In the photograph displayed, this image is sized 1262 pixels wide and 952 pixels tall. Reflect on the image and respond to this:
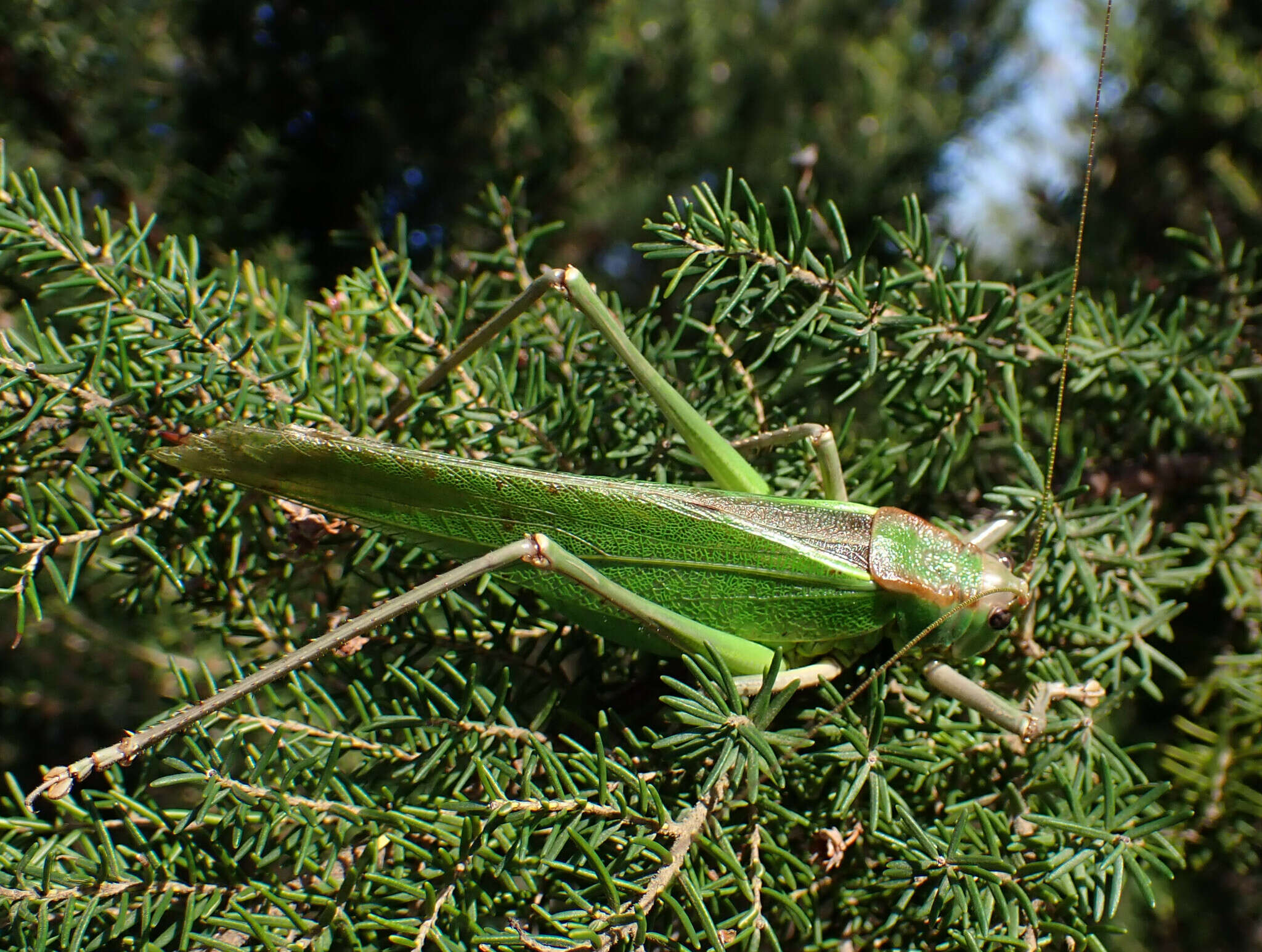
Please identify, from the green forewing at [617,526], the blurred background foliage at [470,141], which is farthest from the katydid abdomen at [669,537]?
the blurred background foliage at [470,141]

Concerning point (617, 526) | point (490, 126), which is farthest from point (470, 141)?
point (617, 526)

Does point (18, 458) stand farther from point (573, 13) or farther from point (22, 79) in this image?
point (573, 13)

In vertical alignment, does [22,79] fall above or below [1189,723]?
above

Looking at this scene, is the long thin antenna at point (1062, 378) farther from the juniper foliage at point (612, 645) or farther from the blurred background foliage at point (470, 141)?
the blurred background foliage at point (470, 141)

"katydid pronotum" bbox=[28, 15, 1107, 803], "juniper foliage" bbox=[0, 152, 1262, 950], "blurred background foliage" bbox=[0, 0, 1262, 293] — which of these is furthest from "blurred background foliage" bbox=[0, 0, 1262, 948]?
"katydid pronotum" bbox=[28, 15, 1107, 803]

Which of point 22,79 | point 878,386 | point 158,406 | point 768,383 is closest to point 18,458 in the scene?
point 158,406
